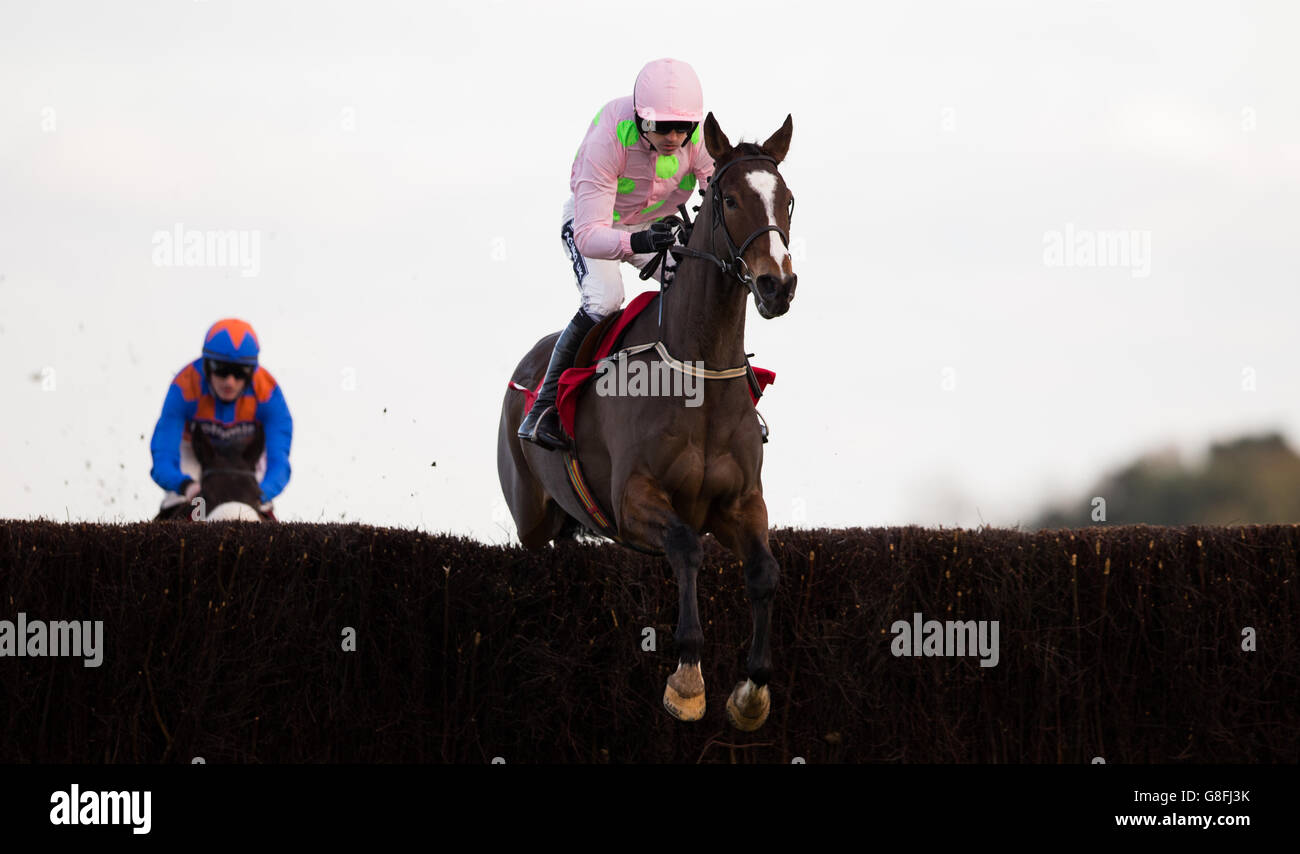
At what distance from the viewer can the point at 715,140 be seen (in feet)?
20.7

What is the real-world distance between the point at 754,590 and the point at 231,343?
4.63 m

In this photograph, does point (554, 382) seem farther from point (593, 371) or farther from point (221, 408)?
point (221, 408)

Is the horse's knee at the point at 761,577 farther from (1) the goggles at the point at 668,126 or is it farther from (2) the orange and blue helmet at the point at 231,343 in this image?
(2) the orange and blue helmet at the point at 231,343

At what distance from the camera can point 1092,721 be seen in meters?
8.24

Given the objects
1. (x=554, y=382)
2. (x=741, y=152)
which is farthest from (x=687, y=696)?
(x=741, y=152)

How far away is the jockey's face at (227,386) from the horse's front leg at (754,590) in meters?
4.27

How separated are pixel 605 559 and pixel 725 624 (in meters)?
0.72

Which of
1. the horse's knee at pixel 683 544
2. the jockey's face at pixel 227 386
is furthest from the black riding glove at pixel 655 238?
the jockey's face at pixel 227 386

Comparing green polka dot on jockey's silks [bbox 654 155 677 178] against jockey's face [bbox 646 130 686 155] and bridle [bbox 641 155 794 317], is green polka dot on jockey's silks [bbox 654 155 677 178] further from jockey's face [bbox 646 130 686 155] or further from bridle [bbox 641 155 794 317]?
bridle [bbox 641 155 794 317]

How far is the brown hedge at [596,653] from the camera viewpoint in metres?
7.57

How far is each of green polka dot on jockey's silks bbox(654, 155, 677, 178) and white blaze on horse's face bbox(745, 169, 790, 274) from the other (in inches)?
46.7

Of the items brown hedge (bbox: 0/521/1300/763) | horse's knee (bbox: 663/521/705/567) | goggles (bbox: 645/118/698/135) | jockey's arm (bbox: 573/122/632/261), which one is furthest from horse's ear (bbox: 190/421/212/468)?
horse's knee (bbox: 663/521/705/567)

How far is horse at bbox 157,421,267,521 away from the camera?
9.41 m

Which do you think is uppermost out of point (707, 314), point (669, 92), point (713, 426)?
point (669, 92)
